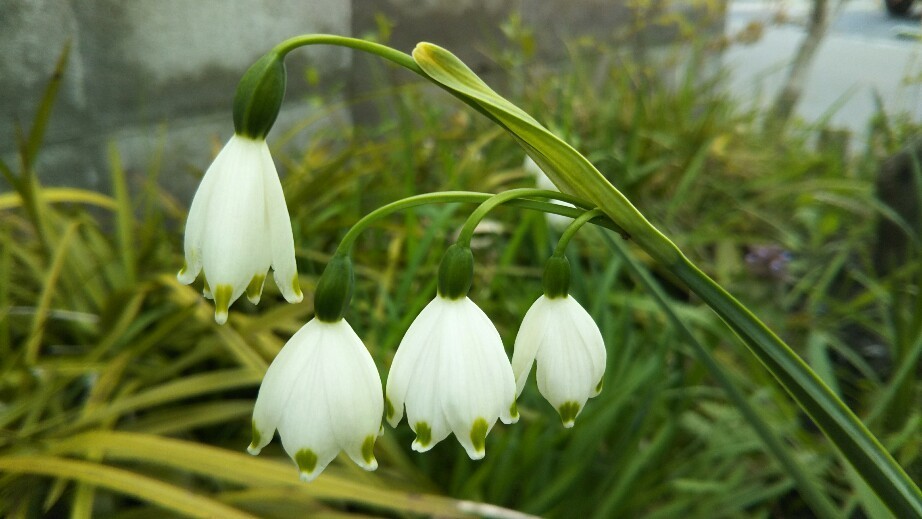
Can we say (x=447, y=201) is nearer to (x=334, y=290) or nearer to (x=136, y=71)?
(x=334, y=290)

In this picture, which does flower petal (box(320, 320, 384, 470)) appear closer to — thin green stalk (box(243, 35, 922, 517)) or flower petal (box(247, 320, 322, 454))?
flower petal (box(247, 320, 322, 454))

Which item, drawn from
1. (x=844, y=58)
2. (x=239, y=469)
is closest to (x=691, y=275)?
(x=239, y=469)

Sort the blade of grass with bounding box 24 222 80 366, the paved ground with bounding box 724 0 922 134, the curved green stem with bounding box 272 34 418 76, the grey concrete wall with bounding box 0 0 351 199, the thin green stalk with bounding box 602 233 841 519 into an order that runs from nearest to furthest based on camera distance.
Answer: the curved green stem with bounding box 272 34 418 76, the thin green stalk with bounding box 602 233 841 519, the blade of grass with bounding box 24 222 80 366, the grey concrete wall with bounding box 0 0 351 199, the paved ground with bounding box 724 0 922 134

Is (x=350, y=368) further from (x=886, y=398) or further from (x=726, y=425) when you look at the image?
(x=726, y=425)

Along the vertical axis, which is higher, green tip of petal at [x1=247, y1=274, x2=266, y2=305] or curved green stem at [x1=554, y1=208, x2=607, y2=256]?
curved green stem at [x1=554, y1=208, x2=607, y2=256]

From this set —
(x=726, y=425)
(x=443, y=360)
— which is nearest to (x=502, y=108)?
(x=443, y=360)

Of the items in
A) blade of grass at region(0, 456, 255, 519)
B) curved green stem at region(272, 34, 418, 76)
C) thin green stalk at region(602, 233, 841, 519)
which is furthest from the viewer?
blade of grass at region(0, 456, 255, 519)

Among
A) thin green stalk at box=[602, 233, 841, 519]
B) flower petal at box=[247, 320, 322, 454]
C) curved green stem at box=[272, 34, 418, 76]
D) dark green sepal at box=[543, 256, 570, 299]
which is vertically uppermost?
curved green stem at box=[272, 34, 418, 76]

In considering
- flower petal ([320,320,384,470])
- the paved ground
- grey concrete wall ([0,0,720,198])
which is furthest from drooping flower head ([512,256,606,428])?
the paved ground
